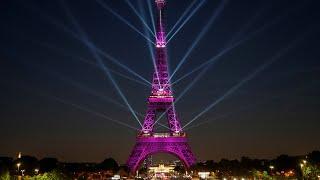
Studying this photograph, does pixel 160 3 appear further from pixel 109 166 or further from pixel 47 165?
pixel 109 166

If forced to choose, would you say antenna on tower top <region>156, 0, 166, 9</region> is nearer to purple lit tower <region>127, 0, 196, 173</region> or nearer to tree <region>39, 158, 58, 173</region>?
purple lit tower <region>127, 0, 196, 173</region>

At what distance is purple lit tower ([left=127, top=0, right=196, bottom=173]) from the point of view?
84312mm

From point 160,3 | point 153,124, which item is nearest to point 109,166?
point 153,124

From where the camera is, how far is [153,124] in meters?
87.0

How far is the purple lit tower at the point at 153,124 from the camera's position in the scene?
84.3 m

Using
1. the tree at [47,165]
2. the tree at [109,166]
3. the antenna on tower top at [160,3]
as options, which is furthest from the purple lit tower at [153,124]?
the tree at [109,166]

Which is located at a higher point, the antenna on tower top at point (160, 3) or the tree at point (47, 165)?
the antenna on tower top at point (160, 3)

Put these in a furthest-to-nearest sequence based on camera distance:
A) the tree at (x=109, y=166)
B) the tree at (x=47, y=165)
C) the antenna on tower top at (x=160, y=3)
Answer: the tree at (x=109, y=166), the antenna on tower top at (x=160, y=3), the tree at (x=47, y=165)

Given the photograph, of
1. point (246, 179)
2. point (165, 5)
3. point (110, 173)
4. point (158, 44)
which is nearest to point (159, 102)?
point (158, 44)

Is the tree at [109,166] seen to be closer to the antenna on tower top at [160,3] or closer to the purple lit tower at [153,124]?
the purple lit tower at [153,124]

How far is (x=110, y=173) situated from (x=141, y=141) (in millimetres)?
30182

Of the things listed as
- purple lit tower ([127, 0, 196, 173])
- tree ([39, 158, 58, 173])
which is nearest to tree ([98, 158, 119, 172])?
tree ([39, 158, 58, 173])

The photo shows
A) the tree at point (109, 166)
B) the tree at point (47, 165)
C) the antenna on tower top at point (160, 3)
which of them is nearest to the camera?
the tree at point (47, 165)

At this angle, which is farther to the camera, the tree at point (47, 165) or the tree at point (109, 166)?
the tree at point (109, 166)
